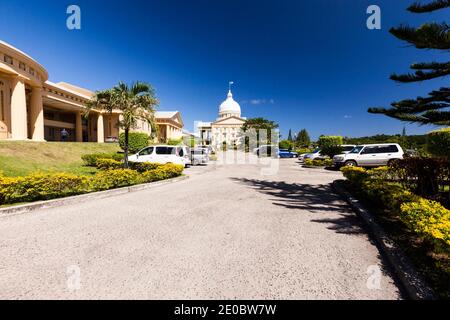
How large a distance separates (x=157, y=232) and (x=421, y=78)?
7526 mm

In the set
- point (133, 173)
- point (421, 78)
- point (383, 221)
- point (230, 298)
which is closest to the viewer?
point (230, 298)

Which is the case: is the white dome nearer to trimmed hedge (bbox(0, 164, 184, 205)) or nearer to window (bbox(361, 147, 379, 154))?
window (bbox(361, 147, 379, 154))

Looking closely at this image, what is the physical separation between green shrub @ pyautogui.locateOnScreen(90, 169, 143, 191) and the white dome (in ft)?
286

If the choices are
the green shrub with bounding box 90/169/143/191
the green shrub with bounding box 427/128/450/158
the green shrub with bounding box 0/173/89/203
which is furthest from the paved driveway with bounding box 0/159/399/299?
the green shrub with bounding box 427/128/450/158

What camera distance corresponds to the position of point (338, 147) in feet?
66.0

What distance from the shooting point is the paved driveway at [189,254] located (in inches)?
99.3

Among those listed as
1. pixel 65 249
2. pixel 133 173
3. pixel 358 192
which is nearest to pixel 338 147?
pixel 358 192

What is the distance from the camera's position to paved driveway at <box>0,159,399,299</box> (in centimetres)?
252

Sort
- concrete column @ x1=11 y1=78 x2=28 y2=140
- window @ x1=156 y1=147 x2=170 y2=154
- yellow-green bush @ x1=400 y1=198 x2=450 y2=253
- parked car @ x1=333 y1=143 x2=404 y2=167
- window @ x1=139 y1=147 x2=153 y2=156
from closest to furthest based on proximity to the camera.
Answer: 1. yellow-green bush @ x1=400 y1=198 x2=450 y2=253
2. parked car @ x1=333 y1=143 x2=404 y2=167
3. window @ x1=156 y1=147 x2=170 y2=154
4. window @ x1=139 y1=147 x2=153 y2=156
5. concrete column @ x1=11 y1=78 x2=28 y2=140

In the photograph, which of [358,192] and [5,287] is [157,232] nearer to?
[5,287]

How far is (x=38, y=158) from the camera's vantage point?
14367 millimetres

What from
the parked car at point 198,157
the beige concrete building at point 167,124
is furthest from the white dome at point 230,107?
the parked car at point 198,157

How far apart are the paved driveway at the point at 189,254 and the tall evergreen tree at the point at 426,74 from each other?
11.2ft

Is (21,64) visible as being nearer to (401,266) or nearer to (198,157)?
(198,157)
